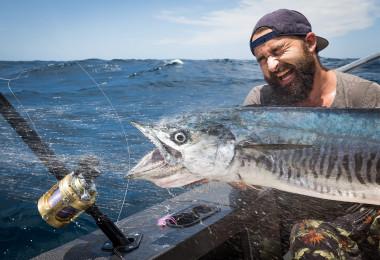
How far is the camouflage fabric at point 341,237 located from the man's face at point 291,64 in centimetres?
106

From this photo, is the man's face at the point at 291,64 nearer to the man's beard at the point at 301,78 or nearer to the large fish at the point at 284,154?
the man's beard at the point at 301,78

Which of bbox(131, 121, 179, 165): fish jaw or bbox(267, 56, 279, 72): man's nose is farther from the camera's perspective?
bbox(267, 56, 279, 72): man's nose

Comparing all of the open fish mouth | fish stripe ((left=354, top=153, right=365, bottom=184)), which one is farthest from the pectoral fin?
the open fish mouth

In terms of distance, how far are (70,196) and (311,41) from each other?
230cm

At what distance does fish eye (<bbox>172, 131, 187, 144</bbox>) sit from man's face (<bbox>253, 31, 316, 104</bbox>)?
118 cm

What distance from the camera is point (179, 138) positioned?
1641 millimetres

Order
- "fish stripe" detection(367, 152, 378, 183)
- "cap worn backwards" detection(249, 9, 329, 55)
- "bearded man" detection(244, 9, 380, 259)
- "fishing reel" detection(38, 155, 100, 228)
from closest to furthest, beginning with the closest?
"fish stripe" detection(367, 152, 378, 183) < "fishing reel" detection(38, 155, 100, 228) < "bearded man" detection(244, 9, 380, 259) < "cap worn backwards" detection(249, 9, 329, 55)

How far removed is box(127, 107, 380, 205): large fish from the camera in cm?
157

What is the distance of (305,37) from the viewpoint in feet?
7.82

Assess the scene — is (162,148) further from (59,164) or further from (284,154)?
(59,164)

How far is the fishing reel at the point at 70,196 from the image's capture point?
1652 mm

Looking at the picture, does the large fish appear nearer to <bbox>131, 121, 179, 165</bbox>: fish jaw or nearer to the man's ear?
<bbox>131, 121, 179, 165</bbox>: fish jaw

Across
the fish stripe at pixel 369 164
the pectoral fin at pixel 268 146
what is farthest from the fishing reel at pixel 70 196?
the fish stripe at pixel 369 164

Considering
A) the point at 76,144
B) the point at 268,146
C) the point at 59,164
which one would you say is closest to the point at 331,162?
the point at 268,146
